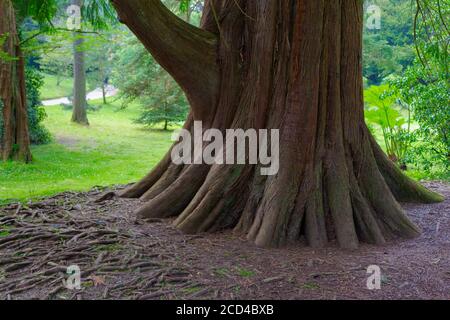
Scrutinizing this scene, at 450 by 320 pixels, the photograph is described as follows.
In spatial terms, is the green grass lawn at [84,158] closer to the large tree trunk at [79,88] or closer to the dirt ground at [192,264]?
the large tree trunk at [79,88]

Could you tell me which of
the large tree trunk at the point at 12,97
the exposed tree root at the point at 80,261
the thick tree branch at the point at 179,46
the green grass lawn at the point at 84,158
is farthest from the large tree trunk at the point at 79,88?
the thick tree branch at the point at 179,46

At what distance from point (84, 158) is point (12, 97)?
3.62m

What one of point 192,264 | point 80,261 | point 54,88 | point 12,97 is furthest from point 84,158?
point 54,88

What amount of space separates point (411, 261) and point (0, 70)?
1251 cm

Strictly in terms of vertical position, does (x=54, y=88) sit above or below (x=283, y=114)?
above

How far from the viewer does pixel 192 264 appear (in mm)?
5125

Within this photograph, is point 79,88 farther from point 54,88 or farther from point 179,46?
point 179,46

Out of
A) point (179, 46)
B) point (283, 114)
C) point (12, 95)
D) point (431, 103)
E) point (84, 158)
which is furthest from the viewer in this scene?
point (84, 158)

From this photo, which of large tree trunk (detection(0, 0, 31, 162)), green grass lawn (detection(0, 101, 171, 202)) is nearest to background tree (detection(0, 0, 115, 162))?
large tree trunk (detection(0, 0, 31, 162))

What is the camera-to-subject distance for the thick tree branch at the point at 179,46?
233 inches

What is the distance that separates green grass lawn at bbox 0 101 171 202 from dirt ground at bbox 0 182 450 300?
12.0 feet

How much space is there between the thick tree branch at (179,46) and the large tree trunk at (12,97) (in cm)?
898

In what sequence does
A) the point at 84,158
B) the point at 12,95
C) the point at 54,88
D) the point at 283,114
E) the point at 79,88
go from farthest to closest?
the point at 54,88
the point at 79,88
the point at 84,158
the point at 12,95
the point at 283,114
